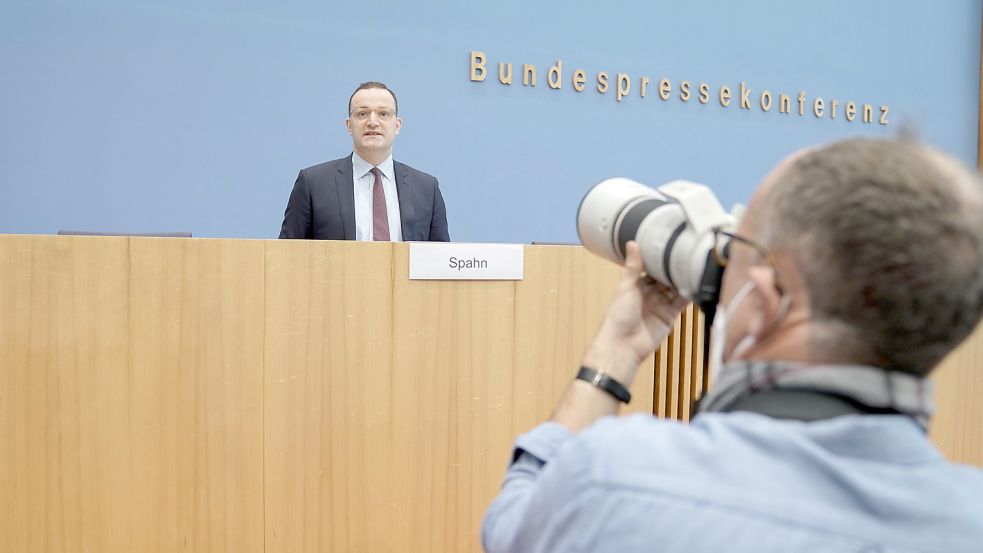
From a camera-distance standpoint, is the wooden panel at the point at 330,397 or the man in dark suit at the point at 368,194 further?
the man in dark suit at the point at 368,194

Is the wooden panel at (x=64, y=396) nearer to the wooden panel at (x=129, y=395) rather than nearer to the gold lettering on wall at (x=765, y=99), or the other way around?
the wooden panel at (x=129, y=395)

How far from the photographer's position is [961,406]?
2141mm

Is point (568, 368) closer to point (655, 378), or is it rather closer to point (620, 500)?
point (655, 378)

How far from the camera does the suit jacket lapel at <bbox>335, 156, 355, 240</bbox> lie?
8.38 feet

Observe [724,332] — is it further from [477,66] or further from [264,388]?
[477,66]

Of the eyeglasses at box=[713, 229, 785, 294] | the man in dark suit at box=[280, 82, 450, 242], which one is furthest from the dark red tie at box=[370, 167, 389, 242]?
the eyeglasses at box=[713, 229, 785, 294]

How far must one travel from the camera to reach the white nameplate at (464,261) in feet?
5.24

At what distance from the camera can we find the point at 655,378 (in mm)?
1798

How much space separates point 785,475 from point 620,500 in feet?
0.35

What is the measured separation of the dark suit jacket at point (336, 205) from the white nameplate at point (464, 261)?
0.96 metres

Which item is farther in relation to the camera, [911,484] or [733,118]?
[733,118]

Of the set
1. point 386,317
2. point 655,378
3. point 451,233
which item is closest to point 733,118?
point 451,233

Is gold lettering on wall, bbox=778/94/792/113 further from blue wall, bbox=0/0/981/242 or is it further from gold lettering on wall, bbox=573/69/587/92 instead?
gold lettering on wall, bbox=573/69/587/92

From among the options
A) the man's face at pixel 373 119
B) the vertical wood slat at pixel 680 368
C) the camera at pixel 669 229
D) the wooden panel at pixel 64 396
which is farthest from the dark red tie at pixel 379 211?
the camera at pixel 669 229
